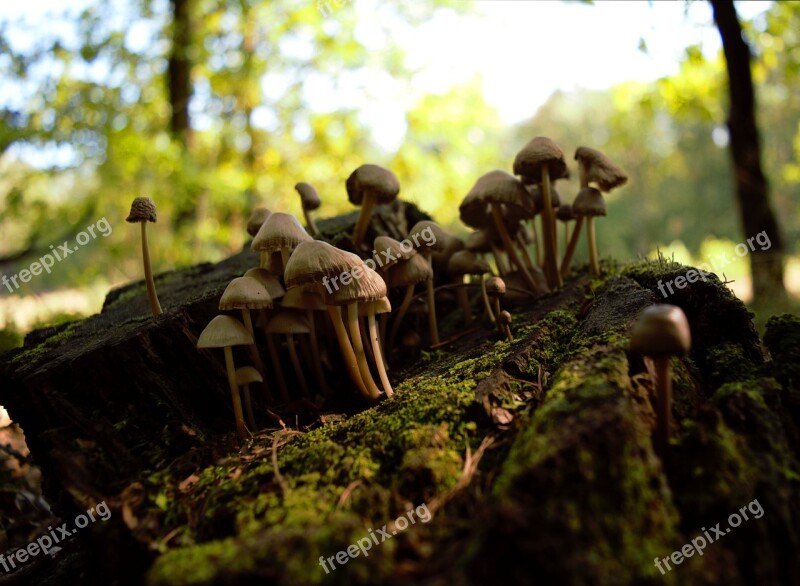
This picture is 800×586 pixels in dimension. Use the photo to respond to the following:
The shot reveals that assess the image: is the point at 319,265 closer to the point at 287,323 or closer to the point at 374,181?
the point at 287,323

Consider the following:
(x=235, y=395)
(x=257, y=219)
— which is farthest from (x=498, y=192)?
(x=235, y=395)

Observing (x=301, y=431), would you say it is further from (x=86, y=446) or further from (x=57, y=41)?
(x=57, y=41)

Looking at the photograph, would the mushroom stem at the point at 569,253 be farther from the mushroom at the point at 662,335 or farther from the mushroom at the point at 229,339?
the mushroom at the point at 229,339

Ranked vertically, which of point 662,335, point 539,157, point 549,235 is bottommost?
point 662,335

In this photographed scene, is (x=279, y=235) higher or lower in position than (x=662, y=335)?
higher

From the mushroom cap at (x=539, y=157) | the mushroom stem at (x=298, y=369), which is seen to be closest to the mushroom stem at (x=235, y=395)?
the mushroom stem at (x=298, y=369)
